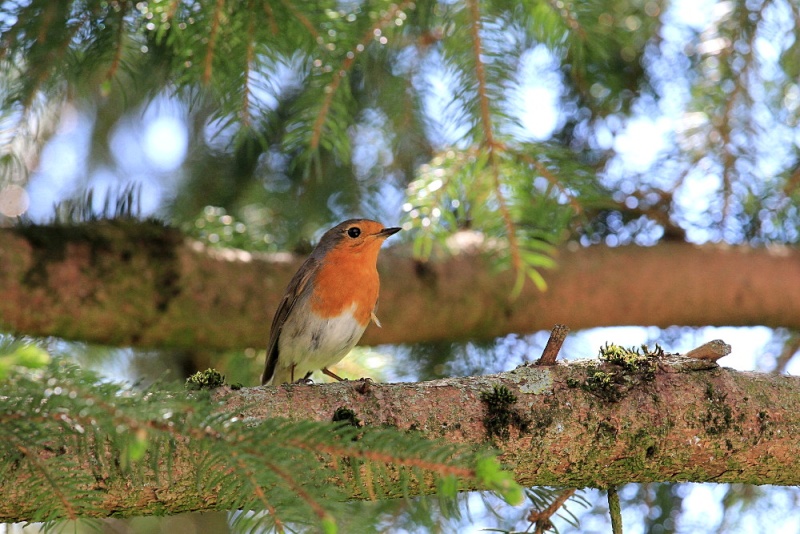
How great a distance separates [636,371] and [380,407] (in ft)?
3.13

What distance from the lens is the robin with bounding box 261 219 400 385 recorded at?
4.53 meters

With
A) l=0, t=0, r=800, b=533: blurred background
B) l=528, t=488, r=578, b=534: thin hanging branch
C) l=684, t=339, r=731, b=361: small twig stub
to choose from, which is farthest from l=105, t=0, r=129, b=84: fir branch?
l=684, t=339, r=731, b=361: small twig stub

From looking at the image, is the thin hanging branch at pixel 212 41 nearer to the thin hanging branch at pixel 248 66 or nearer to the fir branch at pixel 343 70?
the thin hanging branch at pixel 248 66

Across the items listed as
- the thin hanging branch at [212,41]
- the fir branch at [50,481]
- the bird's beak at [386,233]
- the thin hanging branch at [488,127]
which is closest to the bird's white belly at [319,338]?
the bird's beak at [386,233]

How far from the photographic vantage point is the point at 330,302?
457cm

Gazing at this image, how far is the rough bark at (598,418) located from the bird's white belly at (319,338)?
1.58 m

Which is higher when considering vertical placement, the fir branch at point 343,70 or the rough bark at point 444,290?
the fir branch at point 343,70

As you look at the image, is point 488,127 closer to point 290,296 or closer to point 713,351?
point 713,351

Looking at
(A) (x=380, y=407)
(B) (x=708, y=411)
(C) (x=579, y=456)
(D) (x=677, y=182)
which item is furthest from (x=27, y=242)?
(D) (x=677, y=182)

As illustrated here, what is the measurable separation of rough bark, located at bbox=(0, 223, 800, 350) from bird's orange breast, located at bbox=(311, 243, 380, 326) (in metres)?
0.40

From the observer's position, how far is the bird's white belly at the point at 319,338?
4508 millimetres

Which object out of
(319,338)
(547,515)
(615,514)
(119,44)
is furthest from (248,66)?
(615,514)

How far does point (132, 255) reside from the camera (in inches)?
182

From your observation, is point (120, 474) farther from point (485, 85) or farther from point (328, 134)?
point (485, 85)
